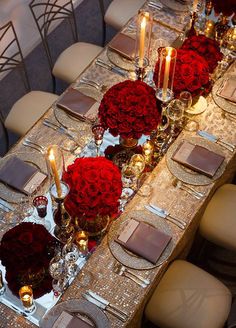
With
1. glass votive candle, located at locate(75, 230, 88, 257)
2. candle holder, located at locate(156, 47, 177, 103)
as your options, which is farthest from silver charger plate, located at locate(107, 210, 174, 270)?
candle holder, located at locate(156, 47, 177, 103)

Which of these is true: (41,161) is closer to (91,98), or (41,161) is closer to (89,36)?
(91,98)

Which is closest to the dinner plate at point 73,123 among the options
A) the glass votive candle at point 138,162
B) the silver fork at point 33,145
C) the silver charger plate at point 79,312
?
the silver fork at point 33,145

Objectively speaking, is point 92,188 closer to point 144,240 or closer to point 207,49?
point 144,240

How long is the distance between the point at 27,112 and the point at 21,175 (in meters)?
1.01

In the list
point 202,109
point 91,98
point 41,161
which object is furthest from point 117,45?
point 41,161

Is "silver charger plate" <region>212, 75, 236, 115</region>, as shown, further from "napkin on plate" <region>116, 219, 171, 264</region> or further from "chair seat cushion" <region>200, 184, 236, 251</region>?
"napkin on plate" <region>116, 219, 171, 264</region>

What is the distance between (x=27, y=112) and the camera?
14.4 ft

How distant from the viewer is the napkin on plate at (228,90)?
3967mm

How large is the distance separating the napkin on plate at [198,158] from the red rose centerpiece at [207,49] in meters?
0.57

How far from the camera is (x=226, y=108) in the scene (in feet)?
12.9

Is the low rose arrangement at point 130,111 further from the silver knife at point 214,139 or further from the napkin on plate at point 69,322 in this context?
the napkin on plate at point 69,322

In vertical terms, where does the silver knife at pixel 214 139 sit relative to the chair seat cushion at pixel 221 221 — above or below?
above

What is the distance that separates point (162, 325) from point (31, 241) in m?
1.17

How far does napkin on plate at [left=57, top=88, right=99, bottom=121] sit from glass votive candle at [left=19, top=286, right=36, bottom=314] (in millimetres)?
1277
